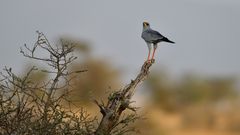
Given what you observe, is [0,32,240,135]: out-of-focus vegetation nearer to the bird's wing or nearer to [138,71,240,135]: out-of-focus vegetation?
[138,71,240,135]: out-of-focus vegetation

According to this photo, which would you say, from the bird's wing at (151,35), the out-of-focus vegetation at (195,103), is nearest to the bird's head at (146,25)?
the bird's wing at (151,35)

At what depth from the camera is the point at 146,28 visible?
11.3m

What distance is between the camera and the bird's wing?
10.7m

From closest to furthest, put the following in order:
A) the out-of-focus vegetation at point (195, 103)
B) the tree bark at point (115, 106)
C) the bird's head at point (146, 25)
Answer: the tree bark at point (115, 106) → the bird's head at point (146, 25) → the out-of-focus vegetation at point (195, 103)

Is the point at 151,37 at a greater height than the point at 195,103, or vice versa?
the point at 195,103

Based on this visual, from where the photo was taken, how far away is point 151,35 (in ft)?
35.6

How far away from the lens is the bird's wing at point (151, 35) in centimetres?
1072

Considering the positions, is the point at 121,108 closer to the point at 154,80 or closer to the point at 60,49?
the point at 60,49

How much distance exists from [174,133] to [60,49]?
41.3 meters

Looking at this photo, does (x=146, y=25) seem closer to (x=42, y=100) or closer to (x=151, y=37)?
(x=151, y=37)

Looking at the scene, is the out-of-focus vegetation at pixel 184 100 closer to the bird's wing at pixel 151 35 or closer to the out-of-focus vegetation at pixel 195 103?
the out-of-focus vegetation at pixel 195 103

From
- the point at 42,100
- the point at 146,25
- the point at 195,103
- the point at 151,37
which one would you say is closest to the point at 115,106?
the point at 42,100

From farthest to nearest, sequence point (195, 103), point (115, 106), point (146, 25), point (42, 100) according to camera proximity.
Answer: point (195, 103)
point (146, 25)
point (115, 106)
point (42, 100)

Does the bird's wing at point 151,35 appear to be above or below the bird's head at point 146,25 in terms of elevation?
below
